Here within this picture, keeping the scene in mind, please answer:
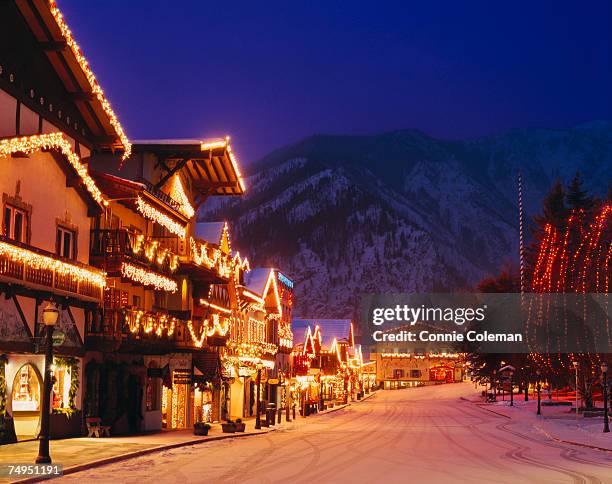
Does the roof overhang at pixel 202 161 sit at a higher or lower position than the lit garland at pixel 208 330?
higher

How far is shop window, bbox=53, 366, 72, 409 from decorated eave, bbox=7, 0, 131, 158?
8.43 metres

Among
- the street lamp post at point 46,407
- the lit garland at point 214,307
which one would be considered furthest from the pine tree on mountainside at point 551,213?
the street lamp post at point 46,407

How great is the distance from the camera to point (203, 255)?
1822 inches

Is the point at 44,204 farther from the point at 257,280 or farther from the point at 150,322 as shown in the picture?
the point at 257,280

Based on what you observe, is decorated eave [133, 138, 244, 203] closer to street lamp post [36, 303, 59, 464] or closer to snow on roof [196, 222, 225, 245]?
snow on roof [196, 222, 225, 245]

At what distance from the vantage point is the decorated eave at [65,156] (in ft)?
91.3

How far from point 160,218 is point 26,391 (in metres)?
11.6

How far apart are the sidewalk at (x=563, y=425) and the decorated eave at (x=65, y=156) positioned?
20.7 meters

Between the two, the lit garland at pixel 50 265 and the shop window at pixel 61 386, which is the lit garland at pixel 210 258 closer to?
the lit garland at pixel 50 265

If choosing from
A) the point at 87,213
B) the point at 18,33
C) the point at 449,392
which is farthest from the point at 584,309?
Answer: the point at 449,392

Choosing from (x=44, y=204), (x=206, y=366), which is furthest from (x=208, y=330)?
(x=44, y=204)

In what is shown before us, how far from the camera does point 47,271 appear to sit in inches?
1162

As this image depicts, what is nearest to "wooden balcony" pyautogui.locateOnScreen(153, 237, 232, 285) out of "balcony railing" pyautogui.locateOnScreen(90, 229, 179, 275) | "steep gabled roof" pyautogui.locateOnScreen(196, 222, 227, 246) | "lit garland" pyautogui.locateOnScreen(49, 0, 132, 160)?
"steep gabled roof" pyautogui.locateOnScreen(196, 222, 227, 246)

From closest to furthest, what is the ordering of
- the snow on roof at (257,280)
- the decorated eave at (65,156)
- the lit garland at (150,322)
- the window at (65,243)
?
the decorated eave at (65,156) < the window at (65,243) < the lit garland at (150,322) < the snow on roof at (257,280)
